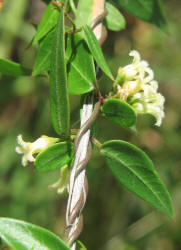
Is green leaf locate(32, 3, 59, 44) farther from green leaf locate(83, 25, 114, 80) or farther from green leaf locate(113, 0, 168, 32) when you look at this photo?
green leaf locate(113, 0, 168, 32)

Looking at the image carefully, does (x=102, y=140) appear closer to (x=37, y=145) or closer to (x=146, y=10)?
(x=146, y=10)

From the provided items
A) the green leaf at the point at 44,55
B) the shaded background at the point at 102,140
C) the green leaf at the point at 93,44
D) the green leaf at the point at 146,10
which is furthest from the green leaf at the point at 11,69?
the shaded background at the point at 102,140

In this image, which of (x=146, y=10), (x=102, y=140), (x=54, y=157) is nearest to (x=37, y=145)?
(x=54, y=157)

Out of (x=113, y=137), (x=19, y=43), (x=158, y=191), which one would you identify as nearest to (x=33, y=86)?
(x=19, y=43)

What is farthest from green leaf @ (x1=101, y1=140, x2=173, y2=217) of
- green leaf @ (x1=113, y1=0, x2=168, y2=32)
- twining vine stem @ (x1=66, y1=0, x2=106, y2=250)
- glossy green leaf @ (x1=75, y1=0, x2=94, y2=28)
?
green leaf @ (x1=113, y1=0, x2=168, y2=32)

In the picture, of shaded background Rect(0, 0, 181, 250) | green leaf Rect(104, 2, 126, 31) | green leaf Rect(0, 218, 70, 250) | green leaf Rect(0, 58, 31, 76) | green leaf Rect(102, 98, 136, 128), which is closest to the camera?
green leaf Rect(0, 218, 70, 250)

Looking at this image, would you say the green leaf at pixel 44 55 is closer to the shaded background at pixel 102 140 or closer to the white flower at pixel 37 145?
the white flower at pixel 37 145
